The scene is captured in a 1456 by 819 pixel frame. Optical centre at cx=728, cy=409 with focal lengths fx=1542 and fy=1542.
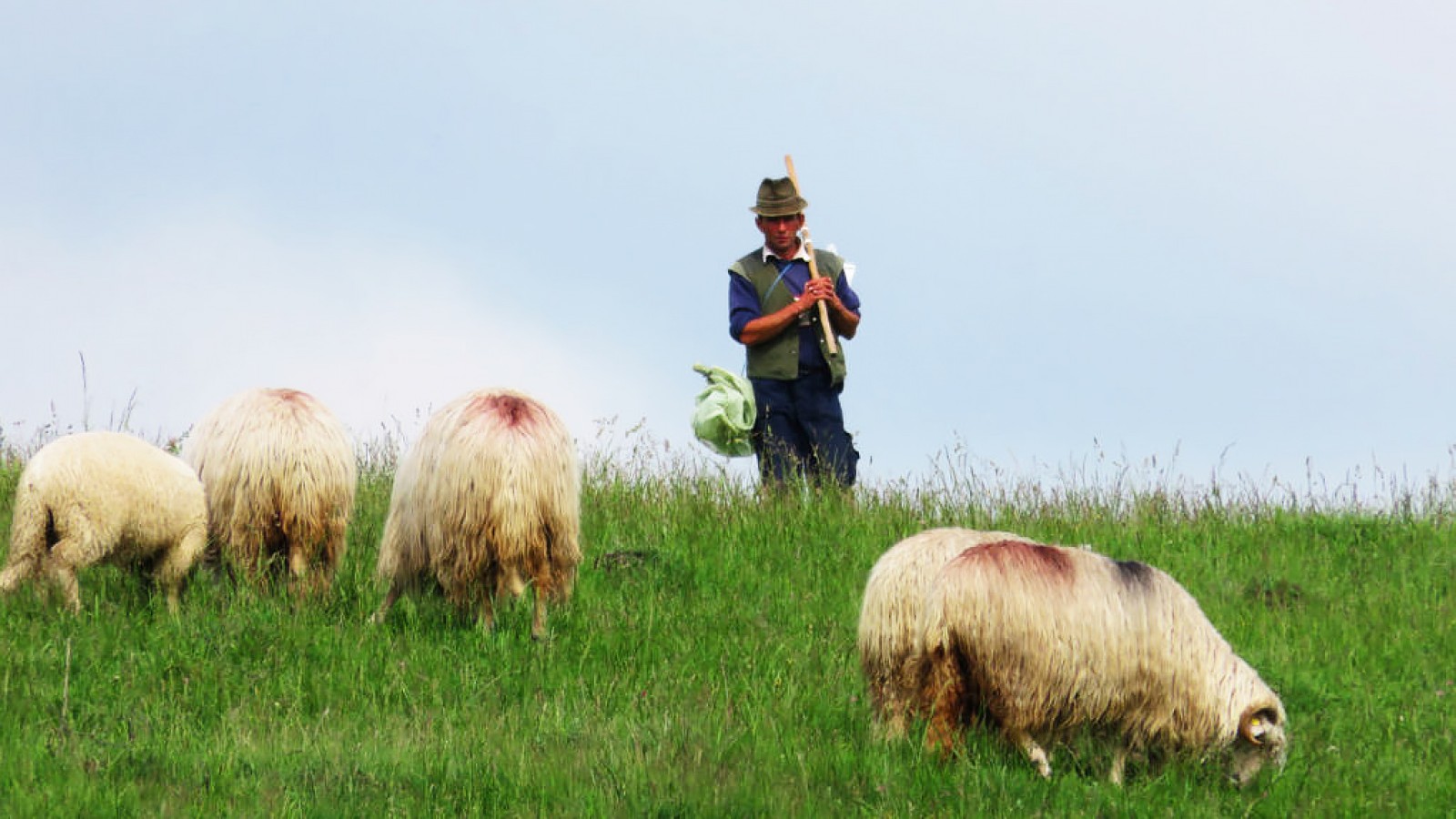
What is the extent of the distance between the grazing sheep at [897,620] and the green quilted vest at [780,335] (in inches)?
222

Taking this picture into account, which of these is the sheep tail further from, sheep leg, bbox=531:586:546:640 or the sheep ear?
the sheep ear

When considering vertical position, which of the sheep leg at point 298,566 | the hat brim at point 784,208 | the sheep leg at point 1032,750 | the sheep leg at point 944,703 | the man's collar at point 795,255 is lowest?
the sheep leg at point 1032,750

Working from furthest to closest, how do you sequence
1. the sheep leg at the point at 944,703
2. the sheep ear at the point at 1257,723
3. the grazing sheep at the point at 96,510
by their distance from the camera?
1. the grazing sheep at the point at 96,510
2. the sheep ear at the point at 1257,723
3. the sheep leg at the point at 944,703

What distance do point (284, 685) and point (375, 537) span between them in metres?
3.35

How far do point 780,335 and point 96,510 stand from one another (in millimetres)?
5262

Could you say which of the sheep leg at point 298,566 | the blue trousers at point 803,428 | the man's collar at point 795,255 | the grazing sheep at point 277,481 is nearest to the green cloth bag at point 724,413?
the blue trousers at point 803,428

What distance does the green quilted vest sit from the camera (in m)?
11.7

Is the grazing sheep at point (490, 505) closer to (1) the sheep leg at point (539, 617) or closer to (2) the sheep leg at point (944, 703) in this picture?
(1) the sheep leg at point (539, 617)

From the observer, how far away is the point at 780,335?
11.8 m

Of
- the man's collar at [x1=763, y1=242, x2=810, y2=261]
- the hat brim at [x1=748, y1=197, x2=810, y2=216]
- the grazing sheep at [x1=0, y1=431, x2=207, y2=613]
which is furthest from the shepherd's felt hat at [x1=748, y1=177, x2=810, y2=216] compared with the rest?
the grazing sheep at [x1=0, y1=431, x2=207, y2=613]

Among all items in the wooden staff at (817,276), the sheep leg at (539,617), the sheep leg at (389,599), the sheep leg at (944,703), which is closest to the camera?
the sheep leg at (944,703)

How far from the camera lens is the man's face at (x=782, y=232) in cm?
1186

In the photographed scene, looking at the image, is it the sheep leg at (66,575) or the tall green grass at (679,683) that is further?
the sheep leg at (66,575)

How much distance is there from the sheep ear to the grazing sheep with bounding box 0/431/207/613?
18.5 ft
